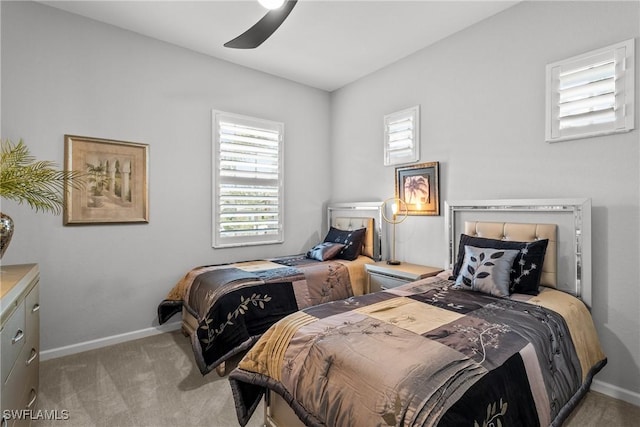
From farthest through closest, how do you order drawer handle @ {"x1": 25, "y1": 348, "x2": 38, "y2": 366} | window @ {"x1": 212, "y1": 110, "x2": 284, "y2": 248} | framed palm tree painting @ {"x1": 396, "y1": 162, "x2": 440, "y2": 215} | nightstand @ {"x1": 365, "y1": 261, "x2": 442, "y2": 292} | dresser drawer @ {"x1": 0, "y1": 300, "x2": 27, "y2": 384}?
1. window @ {"x1": 212, "y1": 110, "x2": 284, "y2": 248}
2. framed palm tree painting @ {"x1": 396, "y1": 162, "x2": 440, "y2": 215}
3. nightstand @ {"x1": 365, "y1": 261, "x2": 442, "y2": 292}
4. drawer handle @ {"x1": 25, "y1": 348, "x2": 38, "y2": 366}
5. dresser drawer @ {"x1": 0, "y1": 300, "x2": 27, "y2": 384}

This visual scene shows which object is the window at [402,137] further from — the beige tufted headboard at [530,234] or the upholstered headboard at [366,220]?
the beige tufted headboard at [530,234]

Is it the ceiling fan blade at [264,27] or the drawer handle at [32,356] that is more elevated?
the ceiling fan blade at [264,27]

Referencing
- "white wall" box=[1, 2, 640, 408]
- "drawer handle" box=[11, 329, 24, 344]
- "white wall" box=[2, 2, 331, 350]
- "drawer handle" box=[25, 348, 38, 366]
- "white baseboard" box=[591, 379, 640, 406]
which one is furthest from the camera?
"white wall" box=[2, 2, 331, 350]

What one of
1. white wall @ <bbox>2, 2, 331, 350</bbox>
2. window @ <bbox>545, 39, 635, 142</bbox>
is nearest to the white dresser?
white wall @ <bbox>2, 2, 331, 350</bbox>

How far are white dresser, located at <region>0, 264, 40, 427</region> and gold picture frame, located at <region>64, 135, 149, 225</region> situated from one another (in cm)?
83

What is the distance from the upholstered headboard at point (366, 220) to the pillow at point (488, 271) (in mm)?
1514

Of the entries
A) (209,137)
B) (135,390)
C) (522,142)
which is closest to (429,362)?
(135,390)

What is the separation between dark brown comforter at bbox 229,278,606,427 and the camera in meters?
1.16

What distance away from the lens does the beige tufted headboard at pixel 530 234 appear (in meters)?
2.37

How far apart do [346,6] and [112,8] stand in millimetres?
1986

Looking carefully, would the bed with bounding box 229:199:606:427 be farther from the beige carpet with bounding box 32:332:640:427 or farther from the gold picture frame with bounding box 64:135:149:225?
the gold picture frame with bounding box 64:135:149:225

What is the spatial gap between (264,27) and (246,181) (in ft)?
6.66

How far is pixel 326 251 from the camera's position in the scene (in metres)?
3.70

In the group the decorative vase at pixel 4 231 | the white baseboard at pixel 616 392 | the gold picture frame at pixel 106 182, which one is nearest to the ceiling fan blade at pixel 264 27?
the gold picture frame at pixel 106 182
